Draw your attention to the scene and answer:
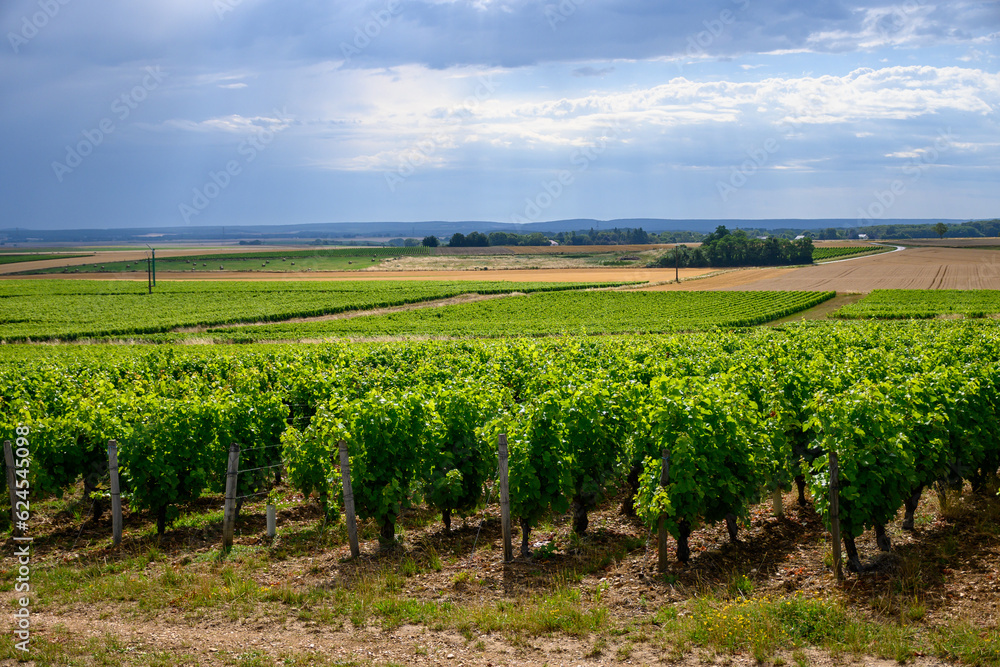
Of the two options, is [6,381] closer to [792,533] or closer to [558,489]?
[558,489]

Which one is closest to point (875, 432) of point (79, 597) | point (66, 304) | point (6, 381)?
point (79, 597)

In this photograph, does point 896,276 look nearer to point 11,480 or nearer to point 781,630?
point 781,630

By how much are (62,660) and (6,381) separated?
47.5 feet

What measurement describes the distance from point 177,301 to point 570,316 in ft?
148

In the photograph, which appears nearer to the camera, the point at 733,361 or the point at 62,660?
the point at 62,660

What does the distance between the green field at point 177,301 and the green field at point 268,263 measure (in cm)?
4063

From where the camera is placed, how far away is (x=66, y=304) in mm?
74938

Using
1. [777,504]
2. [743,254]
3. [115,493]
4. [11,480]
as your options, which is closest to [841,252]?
[743,254]

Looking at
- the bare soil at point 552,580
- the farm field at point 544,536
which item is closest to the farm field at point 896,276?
the farm field at point 544,536

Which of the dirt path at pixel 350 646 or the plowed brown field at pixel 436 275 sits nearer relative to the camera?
the dirt path at pixel 350 646

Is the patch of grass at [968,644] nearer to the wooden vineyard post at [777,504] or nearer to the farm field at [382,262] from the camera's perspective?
the wooden vineyard post at [777,504]

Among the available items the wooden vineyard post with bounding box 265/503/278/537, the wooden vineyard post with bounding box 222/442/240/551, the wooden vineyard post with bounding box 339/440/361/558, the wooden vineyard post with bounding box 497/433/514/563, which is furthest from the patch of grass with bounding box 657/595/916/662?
the wooden vineyard post with bounding box 222/442/240/551

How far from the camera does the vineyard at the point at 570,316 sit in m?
53.4

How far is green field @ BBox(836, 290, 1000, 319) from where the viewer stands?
187ft
